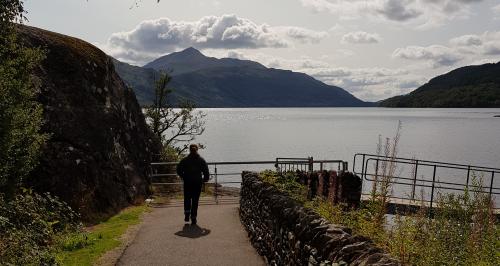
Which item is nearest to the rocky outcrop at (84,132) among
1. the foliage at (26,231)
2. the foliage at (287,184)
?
the foliage at (26,231)

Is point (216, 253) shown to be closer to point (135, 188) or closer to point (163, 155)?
point (135, 188)

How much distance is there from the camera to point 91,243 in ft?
37.4

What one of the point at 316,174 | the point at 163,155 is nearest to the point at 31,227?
the point at 316,174

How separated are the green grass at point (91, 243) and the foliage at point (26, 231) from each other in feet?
0.98

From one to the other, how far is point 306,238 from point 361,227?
919mm

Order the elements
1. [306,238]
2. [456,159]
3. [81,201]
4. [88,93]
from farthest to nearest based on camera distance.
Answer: [456,159] < [88,93] < [81,201] < [306,238]

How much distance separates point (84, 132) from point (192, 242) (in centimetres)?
624

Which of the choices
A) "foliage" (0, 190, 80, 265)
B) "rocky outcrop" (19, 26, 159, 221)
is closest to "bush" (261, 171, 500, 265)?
"foliage" (0, 190, 80, 265)

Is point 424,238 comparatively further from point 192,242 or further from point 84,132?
point 84,132

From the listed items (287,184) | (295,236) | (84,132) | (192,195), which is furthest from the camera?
(84,132)

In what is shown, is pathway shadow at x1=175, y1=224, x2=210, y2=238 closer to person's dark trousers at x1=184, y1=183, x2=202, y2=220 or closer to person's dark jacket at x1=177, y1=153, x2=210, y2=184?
person's dark trousers at x1=184, y1=183, x2=202, y2=220

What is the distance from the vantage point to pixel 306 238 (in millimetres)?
7125

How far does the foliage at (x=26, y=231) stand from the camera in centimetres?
790

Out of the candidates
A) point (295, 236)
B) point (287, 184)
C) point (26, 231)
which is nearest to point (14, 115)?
point (26, 231)
